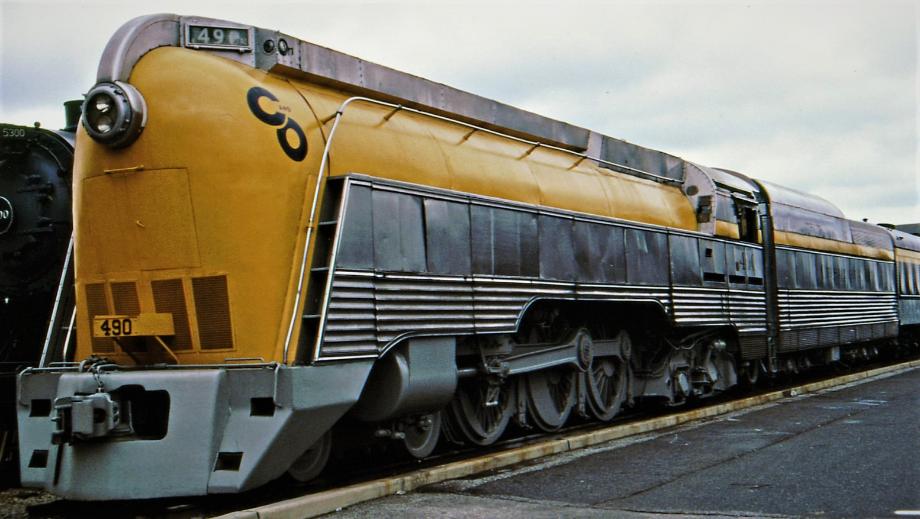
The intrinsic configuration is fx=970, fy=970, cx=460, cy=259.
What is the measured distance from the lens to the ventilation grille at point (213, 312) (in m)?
7.36

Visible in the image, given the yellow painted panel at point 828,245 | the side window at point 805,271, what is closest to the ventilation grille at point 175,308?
the yellow painted panel at point 828,245

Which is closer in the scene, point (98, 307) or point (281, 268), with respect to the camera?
point (281, 268)

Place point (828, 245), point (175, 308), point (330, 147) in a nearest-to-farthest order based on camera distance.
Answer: point (175, 308) → point (330, 147) → point (828, 245)

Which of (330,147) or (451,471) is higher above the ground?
(330,147)

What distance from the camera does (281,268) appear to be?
7438 mm

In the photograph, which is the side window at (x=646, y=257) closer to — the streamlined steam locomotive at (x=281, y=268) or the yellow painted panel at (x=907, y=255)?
the streamlined steam locomotive at (x=281, y=268)

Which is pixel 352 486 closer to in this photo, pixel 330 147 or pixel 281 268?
pixel 281 268

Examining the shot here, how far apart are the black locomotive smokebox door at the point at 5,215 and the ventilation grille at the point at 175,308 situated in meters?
3.29

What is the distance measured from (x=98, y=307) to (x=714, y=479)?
17.2ft

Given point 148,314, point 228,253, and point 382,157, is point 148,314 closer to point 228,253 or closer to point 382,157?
point 228,253

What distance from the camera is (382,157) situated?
330 inches

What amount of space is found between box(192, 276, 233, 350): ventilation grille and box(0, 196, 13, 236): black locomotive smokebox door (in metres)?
3.58

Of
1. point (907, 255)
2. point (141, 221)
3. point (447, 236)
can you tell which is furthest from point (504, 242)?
point (907, 255)

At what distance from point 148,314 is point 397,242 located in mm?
2088
